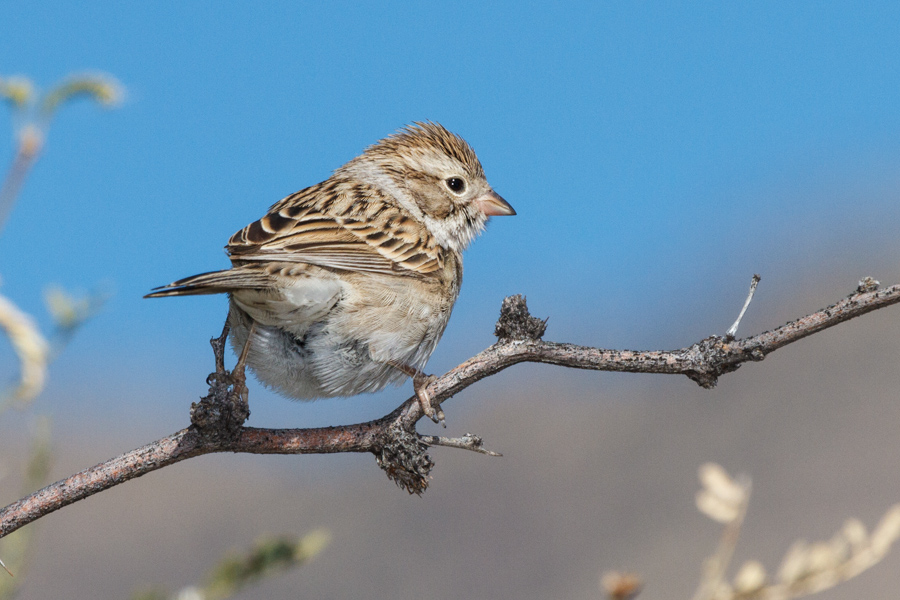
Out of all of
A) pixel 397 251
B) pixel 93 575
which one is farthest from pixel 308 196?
pixel 93 575

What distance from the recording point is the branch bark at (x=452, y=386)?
278cm

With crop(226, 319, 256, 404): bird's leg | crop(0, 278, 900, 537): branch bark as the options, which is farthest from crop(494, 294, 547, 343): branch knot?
crop(226, 319, 256, 404): bird's leg

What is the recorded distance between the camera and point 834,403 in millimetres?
18109

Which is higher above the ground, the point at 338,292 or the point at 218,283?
the point at 338,292

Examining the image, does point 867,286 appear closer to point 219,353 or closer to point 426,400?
point 426,400

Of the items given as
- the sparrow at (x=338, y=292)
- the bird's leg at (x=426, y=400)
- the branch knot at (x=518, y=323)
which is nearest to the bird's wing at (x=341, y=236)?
the sparrow at (x=338, y=292)

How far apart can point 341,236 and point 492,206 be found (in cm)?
138

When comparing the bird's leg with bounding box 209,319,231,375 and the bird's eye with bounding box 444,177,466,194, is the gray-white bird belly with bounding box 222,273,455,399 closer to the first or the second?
the bird's leg with bounding box 209,319,231,375

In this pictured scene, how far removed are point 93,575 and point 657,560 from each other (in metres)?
9.41

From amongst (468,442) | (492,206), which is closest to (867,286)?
(468,442)

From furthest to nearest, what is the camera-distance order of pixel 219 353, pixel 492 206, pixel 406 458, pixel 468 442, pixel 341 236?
pixel 492 206 → pixel 341 236 → pixel 219 353 → pixel 406 458 → pixel 468 442

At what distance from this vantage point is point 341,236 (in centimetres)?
473

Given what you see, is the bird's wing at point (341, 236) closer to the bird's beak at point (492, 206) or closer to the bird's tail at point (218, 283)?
the bird's tail at point (218, 283)

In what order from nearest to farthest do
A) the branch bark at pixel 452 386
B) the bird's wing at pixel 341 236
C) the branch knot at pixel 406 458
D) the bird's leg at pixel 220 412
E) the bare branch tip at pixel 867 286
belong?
the bare branch tip at pixel 867 286 < the branch bark at pixel 452 386 < the bird's leg at pixel 220 412 < the branch knot at pixel 406 458 < the bird's wing at pixel 341 236
